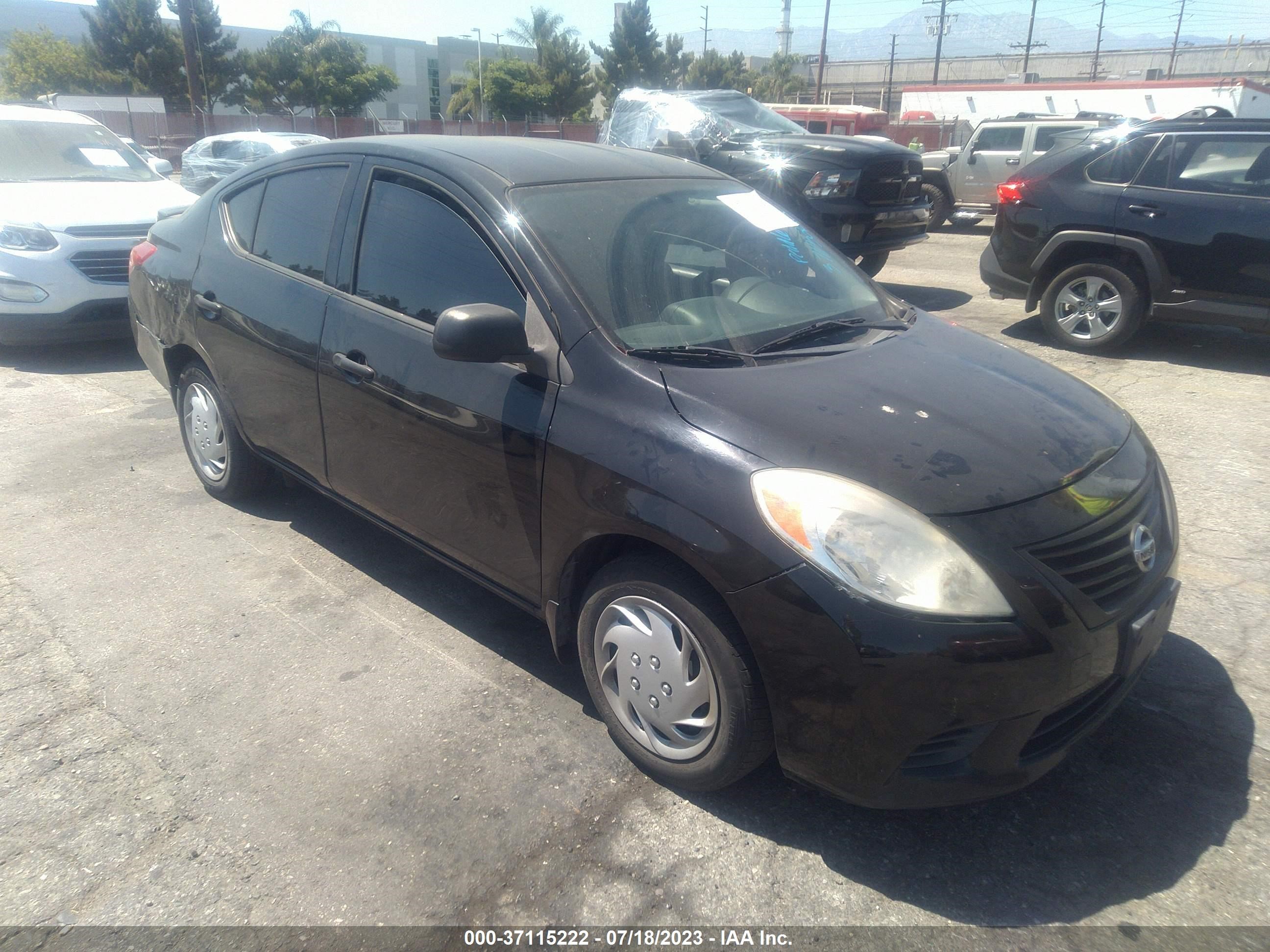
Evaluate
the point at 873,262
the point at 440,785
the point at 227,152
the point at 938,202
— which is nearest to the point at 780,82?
the point at 227,152

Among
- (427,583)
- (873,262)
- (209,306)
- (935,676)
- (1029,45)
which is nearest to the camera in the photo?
(935,676)

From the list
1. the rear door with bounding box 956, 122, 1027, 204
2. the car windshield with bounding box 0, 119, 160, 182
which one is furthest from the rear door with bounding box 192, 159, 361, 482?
the rear door with bounding box 956, 122, 1027, 204

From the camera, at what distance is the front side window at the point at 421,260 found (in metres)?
3.02

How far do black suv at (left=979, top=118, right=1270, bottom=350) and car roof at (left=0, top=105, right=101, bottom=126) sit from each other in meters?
8.38

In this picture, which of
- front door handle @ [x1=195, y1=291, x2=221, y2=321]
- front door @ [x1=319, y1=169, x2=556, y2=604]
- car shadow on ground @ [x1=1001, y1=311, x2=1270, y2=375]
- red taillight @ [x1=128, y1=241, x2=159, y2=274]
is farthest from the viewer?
car shadow on ground @ [x1=1001, y1=311, x2=1270, y2=375]

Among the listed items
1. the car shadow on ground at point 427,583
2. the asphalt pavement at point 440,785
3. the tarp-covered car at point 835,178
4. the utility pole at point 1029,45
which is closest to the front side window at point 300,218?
the car shadow on ground at point 427,583

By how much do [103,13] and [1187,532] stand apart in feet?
197

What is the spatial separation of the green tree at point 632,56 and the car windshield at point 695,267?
56598 mm

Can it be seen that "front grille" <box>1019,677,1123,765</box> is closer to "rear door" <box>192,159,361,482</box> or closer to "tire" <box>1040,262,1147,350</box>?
"rear door" <box>192,159,361,482</box>

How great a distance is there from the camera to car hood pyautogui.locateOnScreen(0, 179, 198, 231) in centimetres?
699

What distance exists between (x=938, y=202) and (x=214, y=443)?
13307 mm

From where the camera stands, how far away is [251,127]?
1448 inches

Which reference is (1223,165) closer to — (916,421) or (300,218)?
(916,421)

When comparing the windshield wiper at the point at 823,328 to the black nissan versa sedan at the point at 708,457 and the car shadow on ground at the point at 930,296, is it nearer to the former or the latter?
the black nissan versa sedan at the point at 708,457
